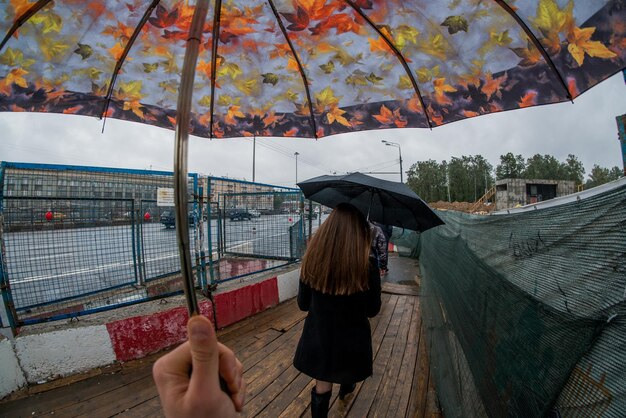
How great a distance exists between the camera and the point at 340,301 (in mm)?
1834

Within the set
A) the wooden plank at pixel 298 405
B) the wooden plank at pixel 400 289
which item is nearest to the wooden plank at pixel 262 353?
the wooden plank at pixel 298 405

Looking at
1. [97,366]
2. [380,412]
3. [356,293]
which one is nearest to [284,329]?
[380,412]

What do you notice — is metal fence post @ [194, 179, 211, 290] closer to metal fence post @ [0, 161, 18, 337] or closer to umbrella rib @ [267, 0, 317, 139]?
metal fence post @ [0, 161, 18, 337]

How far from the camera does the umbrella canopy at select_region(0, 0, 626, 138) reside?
1.58 metres

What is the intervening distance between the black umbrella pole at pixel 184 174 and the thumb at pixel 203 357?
0.10 metres

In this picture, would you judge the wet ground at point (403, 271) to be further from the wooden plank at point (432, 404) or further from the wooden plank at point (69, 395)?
the wooden plank at point (69, 395)

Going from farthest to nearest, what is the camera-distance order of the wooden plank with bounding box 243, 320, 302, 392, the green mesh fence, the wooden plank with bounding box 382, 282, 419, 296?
the wooden plank with bounding box 382, 282, 419, 296 → the wooden plank with bounding box 243, 320, 302, 392 → the green mesh fence

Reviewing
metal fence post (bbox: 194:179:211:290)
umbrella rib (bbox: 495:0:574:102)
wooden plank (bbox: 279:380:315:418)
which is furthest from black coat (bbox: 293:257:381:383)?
metal fence post (bbox: 194:179:211:290)

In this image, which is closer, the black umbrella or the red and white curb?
the black umbrella

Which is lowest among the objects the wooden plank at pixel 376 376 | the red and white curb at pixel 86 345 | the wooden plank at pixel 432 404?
the wooden plank at pixel 432 404

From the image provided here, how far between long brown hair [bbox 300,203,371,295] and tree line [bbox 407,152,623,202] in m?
88.0

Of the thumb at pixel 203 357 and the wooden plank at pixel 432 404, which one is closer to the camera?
the thumb at pixel 203 357

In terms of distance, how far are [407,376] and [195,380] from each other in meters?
3.12

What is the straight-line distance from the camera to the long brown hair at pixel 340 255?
1.77m
